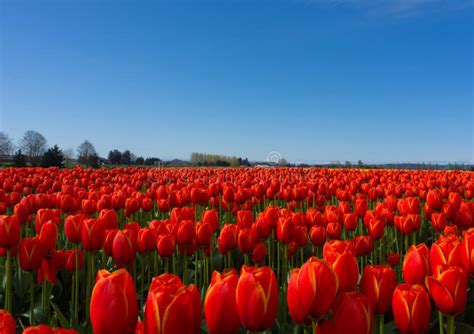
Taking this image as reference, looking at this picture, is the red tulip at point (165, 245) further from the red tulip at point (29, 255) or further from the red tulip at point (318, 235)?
the red tulip at point (318, 235)

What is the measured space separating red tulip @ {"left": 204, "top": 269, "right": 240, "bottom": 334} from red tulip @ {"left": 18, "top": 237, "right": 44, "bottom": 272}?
5.99 feet

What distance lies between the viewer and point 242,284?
1.56m

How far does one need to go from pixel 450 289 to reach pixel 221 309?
1094mm

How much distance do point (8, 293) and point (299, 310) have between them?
219 cm

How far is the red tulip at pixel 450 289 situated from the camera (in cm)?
184

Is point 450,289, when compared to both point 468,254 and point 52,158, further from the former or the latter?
point 52,158

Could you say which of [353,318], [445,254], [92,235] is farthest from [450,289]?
[92,235]

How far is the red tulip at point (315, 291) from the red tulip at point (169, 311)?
46cm

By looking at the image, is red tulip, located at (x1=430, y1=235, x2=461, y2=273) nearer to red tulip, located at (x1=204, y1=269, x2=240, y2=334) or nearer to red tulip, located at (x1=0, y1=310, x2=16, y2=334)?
red tulip, located at (x1=204, y1=269, x2=240, y2=334)

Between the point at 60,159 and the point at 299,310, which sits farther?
the point at 60,159

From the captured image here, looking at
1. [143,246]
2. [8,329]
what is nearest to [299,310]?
[8,329]

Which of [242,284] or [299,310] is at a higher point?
[242,284]

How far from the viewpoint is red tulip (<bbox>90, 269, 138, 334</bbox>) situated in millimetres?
1401

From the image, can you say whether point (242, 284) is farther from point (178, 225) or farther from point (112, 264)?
point (112, 264)
